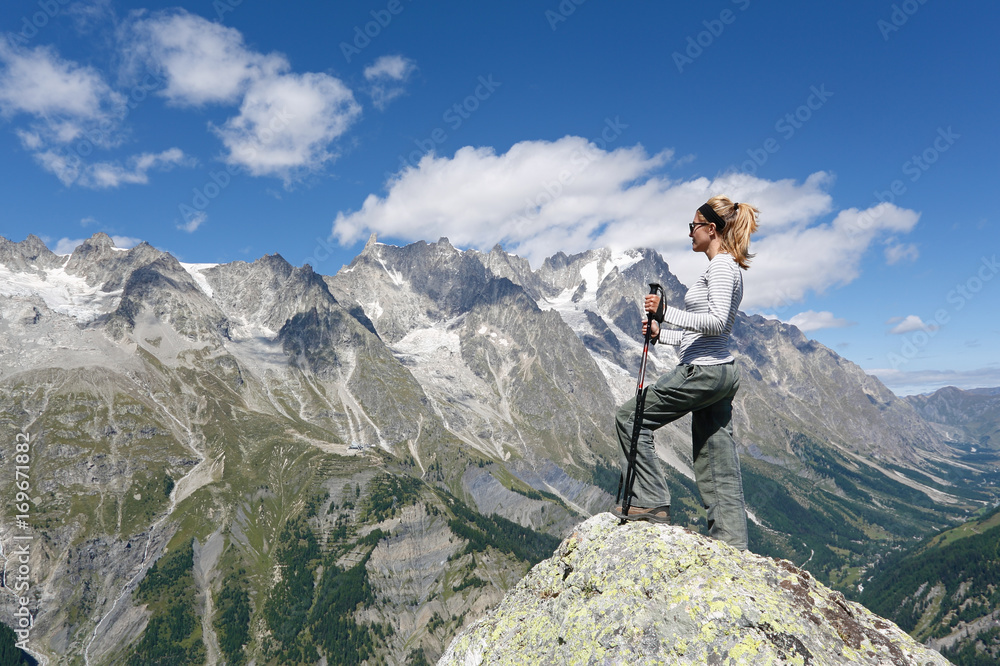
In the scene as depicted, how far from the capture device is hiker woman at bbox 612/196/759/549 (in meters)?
8.38

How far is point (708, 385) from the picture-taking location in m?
8.38

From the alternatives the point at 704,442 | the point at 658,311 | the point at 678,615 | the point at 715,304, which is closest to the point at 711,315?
the point at 715,304

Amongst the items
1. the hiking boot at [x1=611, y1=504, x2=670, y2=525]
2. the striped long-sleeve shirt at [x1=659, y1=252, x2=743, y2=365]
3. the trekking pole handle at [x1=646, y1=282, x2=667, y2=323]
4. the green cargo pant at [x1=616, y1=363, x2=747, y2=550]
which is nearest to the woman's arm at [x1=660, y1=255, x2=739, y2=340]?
the striped long-sleeve shirt at [x1=659, y1=252, x2=743, y2=365]

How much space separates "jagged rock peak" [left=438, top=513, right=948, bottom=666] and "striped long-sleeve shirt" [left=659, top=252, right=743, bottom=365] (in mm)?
3114

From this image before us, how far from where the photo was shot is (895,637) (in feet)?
21.9

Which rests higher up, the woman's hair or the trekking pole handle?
the woman's hair

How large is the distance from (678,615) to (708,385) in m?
3.55

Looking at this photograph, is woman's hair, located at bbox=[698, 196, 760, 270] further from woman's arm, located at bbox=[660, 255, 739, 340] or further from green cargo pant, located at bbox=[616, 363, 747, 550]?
green cargo pant, located at bbox=[616, 363, 747, 550]

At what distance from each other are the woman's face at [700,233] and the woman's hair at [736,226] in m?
0.11

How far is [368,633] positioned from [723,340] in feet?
733

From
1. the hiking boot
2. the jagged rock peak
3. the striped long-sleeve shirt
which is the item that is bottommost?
the jagged rock peak

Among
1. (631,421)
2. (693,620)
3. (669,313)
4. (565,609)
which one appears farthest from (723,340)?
(565,609)

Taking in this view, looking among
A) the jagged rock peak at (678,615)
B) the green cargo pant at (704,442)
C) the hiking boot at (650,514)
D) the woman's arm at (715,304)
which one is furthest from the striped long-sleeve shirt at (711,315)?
the jagged rock peak at (678,615)

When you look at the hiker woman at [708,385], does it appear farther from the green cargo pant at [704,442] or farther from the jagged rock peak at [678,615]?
the jagged rock peak at [678,615]
